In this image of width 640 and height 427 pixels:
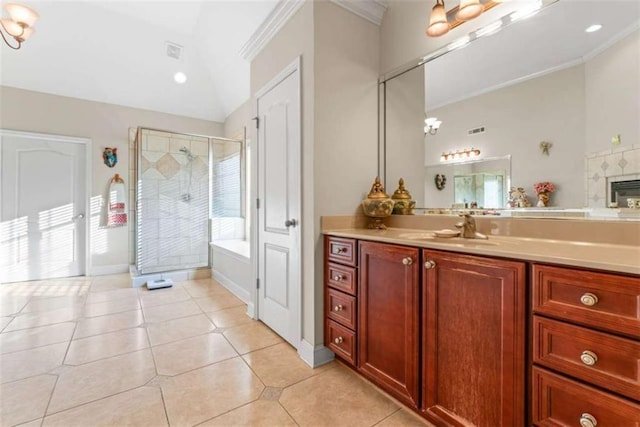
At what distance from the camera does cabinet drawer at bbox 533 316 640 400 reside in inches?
30.7

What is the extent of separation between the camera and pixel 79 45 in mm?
3676

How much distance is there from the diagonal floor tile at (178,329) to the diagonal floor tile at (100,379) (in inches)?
10.4

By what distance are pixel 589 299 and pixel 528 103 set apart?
3.71 feet

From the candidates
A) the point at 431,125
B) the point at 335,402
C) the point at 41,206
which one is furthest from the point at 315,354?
the point at 41,206

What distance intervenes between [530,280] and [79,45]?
5.33 meters

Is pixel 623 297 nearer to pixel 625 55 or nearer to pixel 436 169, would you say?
pixel 625 55

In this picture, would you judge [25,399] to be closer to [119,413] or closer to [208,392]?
[119,413]

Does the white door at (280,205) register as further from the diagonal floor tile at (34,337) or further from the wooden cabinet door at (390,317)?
the diagonal floor tile at (34,337)

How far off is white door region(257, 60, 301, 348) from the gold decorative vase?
0.50 metres

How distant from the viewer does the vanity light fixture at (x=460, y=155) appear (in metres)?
1.75

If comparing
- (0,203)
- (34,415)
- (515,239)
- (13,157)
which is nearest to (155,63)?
(13,157)

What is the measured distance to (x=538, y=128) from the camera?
1.47 meters

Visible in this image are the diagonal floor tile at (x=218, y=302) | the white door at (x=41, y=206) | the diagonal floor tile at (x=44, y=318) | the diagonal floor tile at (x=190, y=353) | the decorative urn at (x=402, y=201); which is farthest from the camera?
the white door at (x=41, y=206)

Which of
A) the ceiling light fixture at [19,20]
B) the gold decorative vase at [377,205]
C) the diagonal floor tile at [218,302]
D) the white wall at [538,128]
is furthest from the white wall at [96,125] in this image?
the white wall at [538,128]
